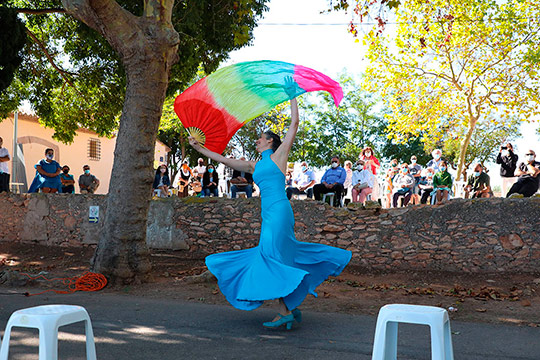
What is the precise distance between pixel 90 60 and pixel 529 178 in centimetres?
1219

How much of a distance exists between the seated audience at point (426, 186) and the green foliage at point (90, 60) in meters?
6.78

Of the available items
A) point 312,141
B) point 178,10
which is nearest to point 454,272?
point 178,10

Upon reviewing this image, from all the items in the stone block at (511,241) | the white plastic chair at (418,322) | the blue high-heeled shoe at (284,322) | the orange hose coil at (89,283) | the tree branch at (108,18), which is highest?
the tree branch at (108,18)

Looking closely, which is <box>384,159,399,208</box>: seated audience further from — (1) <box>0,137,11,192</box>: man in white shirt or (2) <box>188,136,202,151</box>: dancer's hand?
(2) <box>188,136,202,151</box>: dancer's hand

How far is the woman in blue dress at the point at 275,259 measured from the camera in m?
5.35

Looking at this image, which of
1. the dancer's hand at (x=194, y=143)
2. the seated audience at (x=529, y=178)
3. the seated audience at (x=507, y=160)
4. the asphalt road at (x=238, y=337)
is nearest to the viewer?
the asphalt road at (x=238, y=337)

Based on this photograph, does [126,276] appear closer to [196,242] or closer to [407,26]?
[196,242]

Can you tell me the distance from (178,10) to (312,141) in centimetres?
2732

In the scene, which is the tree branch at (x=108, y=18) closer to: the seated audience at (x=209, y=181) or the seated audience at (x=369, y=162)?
the seated audience at (x=209, y=181)

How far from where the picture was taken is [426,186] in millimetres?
15438

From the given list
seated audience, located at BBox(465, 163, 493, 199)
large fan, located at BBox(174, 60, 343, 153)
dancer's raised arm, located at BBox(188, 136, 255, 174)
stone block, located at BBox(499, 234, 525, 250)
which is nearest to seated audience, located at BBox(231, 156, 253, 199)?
seated audience, located at BBox(465, 163, 493, 199)

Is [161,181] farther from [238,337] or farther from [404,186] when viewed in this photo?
[238,337]

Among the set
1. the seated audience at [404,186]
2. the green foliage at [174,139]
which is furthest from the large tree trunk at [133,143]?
the green foliage at [174,139]

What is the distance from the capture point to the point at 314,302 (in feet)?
23.8
